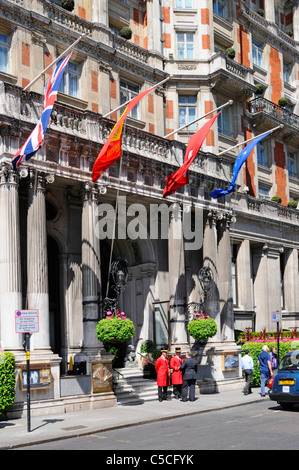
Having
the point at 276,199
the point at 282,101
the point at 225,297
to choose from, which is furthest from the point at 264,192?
the point at 225,297

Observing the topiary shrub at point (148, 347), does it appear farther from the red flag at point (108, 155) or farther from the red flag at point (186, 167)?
the red flag at point (108, 155)

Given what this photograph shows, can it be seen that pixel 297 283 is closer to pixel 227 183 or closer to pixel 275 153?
pixel 275 153

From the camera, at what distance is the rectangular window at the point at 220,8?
1351 inches

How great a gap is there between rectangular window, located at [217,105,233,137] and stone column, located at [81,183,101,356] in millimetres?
14298

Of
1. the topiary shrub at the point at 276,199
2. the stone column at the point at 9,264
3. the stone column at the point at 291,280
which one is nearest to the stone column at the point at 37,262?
the stone column at the point at 9,264

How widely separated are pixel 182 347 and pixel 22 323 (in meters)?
9.74

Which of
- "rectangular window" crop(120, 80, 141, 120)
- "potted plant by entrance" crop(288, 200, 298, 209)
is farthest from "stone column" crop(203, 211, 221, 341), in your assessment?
"potted plant by entrance" crop(288, 200, 298, 209)

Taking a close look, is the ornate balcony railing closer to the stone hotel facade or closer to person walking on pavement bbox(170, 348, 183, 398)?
the stone hotel facade

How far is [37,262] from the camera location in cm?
1894

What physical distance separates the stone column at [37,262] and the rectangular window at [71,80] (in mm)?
7335

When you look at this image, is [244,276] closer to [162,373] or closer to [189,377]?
[189,377]

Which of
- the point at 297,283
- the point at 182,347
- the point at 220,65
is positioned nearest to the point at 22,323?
the point at 182,347

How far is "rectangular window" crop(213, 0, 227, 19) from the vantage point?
3431 centimetres

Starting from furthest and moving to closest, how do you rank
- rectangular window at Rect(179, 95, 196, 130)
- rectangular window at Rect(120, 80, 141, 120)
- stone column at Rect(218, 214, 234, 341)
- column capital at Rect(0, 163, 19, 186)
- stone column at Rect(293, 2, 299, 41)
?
stone column at Rect(293, 2, 299, 41), rectangular window at Rect(179, 95, 196, 130), rectangular window at Rect(120, 80, 141, 120), stone column at Rect(218, 214, 234, 341), column capital at Rect(0, 163, 19, 186)
